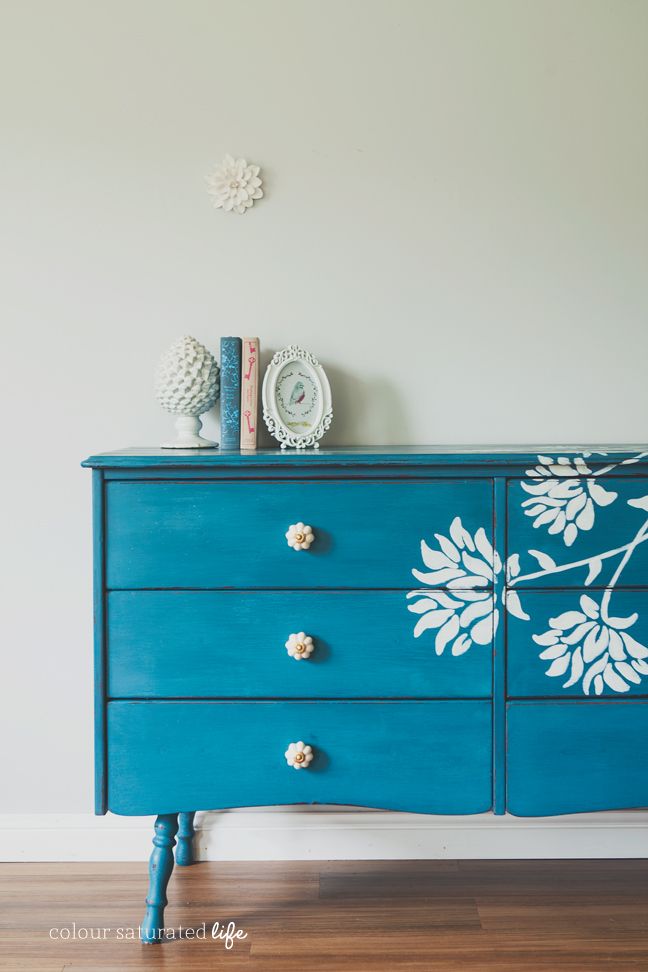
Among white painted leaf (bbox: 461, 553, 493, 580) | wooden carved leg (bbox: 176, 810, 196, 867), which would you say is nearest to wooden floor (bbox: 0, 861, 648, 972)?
wooden carved leg (bbox: 176, 810, 196, 867)

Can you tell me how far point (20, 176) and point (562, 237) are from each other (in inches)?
49.9

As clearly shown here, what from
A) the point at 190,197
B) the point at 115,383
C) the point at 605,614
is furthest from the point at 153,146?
the point at 605,614

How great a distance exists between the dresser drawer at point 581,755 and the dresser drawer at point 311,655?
0.13m

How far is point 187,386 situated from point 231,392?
0.09m

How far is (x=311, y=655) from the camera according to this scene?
1.49 meters

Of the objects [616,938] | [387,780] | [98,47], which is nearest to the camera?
[387,780]

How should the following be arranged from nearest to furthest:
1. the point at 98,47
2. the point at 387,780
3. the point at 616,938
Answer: the point at 387,780 < the point at 616,938 < the point at 98,47

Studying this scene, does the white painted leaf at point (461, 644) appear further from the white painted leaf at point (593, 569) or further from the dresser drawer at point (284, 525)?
the white painted leaf at point (593, 569)

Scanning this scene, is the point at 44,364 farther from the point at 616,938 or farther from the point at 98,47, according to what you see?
the point at 616,938

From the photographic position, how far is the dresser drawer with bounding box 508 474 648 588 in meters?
1.49

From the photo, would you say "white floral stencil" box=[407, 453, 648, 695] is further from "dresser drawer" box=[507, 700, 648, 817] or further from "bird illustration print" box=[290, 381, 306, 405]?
"bird illustration print" box=[290, 381, 306, 405]

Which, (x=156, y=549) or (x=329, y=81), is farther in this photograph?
(x=329, y=81)

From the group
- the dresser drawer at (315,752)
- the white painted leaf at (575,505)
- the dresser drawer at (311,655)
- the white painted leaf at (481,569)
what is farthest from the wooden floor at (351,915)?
the white painted leaf at (575,505)

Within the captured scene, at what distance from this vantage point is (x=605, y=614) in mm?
1497
